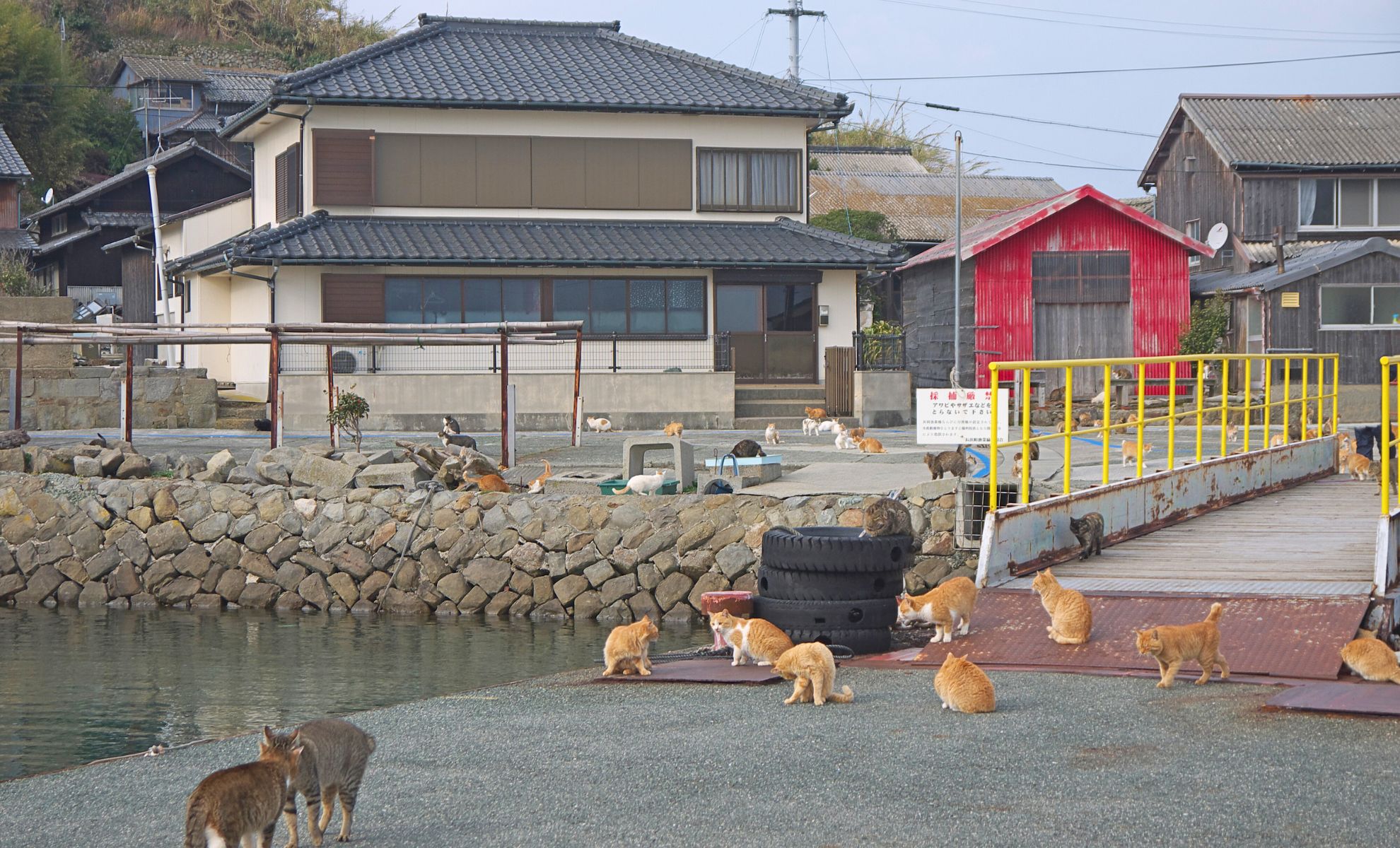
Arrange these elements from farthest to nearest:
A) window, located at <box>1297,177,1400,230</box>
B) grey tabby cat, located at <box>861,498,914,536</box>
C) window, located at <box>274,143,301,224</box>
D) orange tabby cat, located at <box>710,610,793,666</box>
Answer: window, located at <box>1297,177,1400,230</box>, window, located at <box>274,143,301,224</box>, grey tabby cat, located at <box>861,498,914,536</box>, orange tabby cat, located at <box>710,610,793,666</box>

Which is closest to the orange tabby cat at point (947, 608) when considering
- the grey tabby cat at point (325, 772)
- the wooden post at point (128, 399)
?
the grey tabby cat at point (325, 772)

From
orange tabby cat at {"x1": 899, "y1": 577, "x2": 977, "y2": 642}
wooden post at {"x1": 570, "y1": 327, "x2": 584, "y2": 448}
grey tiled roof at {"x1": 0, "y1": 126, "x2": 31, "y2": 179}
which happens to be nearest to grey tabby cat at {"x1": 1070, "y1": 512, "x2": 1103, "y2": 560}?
orange tabby cat at {"x1": 899, "y1": 577, "x2": 977, "y2": 642}

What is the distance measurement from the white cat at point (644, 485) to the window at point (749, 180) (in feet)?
51.3

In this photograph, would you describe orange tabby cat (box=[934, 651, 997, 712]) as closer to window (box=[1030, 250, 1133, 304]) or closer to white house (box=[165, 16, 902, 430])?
white house (box=[165, 16, 902, 430])

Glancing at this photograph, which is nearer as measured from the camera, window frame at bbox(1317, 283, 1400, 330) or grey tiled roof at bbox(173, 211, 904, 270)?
grey tiled roof at bbox(173, 211, 904, 270)

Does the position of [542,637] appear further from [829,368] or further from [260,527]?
[829,368]

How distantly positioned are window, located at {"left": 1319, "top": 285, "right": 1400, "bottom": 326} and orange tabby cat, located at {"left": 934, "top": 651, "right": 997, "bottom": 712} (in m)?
29.0

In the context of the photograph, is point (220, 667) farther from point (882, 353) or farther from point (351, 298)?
point (882, 353)

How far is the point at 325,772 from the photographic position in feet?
18.7

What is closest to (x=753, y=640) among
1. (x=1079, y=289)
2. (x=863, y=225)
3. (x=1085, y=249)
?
(x=1079, y=289)

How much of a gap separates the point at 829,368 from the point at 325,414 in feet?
33.3

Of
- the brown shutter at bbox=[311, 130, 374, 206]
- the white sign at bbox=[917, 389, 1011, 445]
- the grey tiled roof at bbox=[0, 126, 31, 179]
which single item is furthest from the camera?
the grey tiled roof at bbox=[0, 126, 31, 179]

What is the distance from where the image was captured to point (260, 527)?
1705cm

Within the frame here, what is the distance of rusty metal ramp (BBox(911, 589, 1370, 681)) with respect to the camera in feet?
26.7
